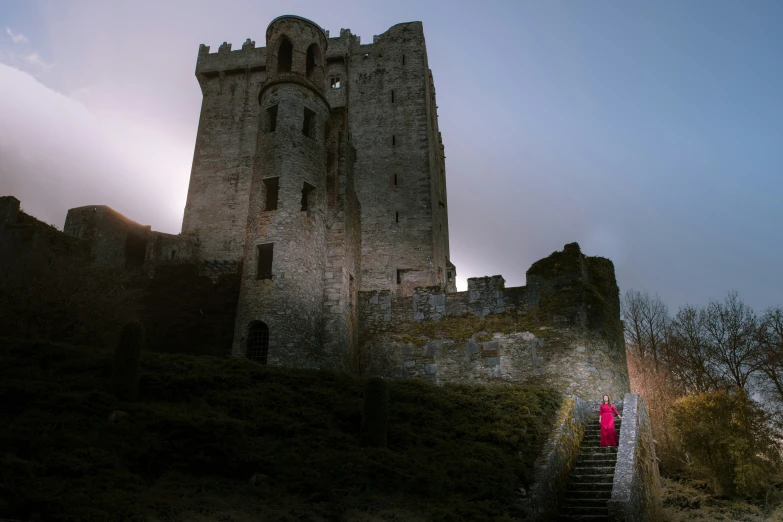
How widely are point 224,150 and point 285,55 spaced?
1074 cm

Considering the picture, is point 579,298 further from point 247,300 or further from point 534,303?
point 247,300

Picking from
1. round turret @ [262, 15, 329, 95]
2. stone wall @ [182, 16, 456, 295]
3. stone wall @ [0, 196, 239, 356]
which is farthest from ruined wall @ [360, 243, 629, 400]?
Answer: round turret @ [262, 15, 329, 95]

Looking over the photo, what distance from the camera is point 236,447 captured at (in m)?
9.98

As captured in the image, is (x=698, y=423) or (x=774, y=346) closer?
(x=698, y=423)

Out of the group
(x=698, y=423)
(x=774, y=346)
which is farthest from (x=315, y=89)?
(x=774, y=346)

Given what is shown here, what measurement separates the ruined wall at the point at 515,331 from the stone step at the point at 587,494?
580 cm

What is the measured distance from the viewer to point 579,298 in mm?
18641

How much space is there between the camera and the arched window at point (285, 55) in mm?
24562

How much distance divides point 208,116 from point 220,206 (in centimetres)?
642

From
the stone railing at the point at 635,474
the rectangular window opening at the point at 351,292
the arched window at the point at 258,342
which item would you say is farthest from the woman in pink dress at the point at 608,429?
the arched window at the point at 258,342

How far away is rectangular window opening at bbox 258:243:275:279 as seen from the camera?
793 inches

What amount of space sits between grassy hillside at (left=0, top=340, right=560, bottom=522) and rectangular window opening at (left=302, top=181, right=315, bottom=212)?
8.04m

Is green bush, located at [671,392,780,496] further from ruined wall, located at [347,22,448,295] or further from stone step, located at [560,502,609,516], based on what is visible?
ruined wall, located at [347,22,448,295]

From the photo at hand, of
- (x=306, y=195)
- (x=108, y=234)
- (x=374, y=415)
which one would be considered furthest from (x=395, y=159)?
(x=374, y=415)
